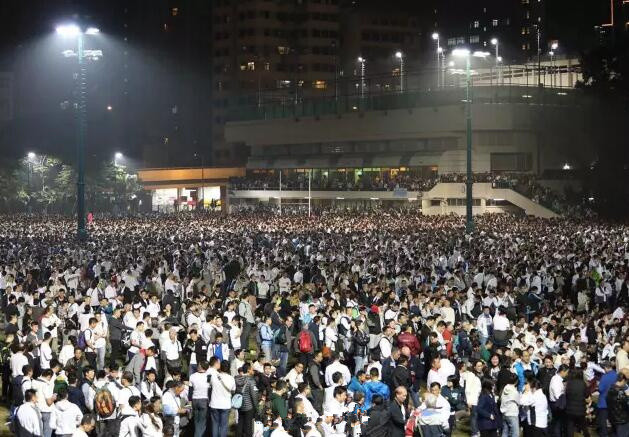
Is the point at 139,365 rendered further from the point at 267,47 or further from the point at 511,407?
the point at 267,47

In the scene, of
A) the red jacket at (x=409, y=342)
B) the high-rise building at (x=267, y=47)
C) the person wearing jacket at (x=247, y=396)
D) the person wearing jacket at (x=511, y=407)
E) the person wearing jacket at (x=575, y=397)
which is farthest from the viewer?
the high-rise building at (x=267, y=47)

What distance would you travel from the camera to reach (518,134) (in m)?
70.4

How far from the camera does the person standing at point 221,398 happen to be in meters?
11.9

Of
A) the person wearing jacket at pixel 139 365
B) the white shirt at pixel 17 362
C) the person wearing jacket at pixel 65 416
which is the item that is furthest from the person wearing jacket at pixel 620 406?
the white shirt at pixel 17 362

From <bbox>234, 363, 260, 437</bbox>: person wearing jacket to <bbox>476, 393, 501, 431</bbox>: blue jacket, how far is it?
2851 mm

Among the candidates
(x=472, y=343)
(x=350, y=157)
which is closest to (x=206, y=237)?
(x=472, y=343)

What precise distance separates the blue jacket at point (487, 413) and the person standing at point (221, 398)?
10.4ft

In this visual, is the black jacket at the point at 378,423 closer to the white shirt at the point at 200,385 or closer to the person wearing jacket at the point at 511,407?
the person wearing jacket at the point at 511,407

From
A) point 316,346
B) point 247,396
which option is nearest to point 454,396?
point 247,396

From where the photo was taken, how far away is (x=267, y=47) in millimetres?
113375

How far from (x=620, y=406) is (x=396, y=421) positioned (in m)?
3.22

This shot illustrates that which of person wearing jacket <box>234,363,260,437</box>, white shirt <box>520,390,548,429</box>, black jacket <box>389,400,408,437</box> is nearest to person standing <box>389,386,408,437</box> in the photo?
black jacket <box>389,400,408,437</box>

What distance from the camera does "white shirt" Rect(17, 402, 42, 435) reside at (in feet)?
34.7

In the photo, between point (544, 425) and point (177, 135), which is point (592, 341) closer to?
point (544, 425)
